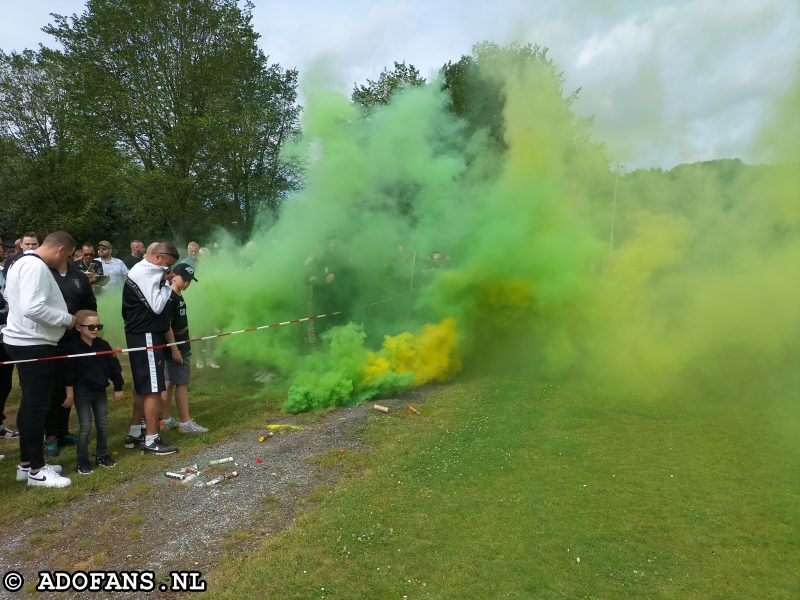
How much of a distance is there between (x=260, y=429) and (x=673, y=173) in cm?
747

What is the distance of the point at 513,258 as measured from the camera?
769 cm

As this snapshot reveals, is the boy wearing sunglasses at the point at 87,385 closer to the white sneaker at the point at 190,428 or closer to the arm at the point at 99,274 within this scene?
the white sneaker at the point at 190,428

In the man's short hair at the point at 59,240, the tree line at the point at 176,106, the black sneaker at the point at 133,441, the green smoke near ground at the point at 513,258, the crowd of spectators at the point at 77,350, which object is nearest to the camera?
the crowd of spectators at the point at 77,350

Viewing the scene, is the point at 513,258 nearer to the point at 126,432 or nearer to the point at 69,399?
the point at 126,432

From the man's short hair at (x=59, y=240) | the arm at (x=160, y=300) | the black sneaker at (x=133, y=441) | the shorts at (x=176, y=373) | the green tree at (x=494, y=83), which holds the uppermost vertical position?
the green tree at (x=494, y=83)

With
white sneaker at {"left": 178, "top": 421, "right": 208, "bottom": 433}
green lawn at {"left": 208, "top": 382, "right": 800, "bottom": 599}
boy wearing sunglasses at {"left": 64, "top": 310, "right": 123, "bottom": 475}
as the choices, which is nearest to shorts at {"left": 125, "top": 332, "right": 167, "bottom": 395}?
boy wearing sunglasses at {"left": 64, "top": 310, "right": 123, "bottom": 475}

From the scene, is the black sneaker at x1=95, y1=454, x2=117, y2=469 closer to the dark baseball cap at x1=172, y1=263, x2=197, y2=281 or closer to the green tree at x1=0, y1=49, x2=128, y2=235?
the dark baseball cap at x1=172, y1=263, x2=197, y2=281

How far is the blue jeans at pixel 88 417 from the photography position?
4.80 metres

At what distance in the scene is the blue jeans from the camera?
4.80 m

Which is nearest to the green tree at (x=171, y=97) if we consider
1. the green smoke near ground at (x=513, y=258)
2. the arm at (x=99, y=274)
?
the arm at (x=99, y=274)

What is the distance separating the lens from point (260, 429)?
232 inches

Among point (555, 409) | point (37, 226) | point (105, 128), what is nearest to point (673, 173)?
point (555, 409)

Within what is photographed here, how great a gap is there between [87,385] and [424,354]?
14.5 feet

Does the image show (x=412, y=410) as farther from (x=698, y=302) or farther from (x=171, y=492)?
(x=698, y=302)
